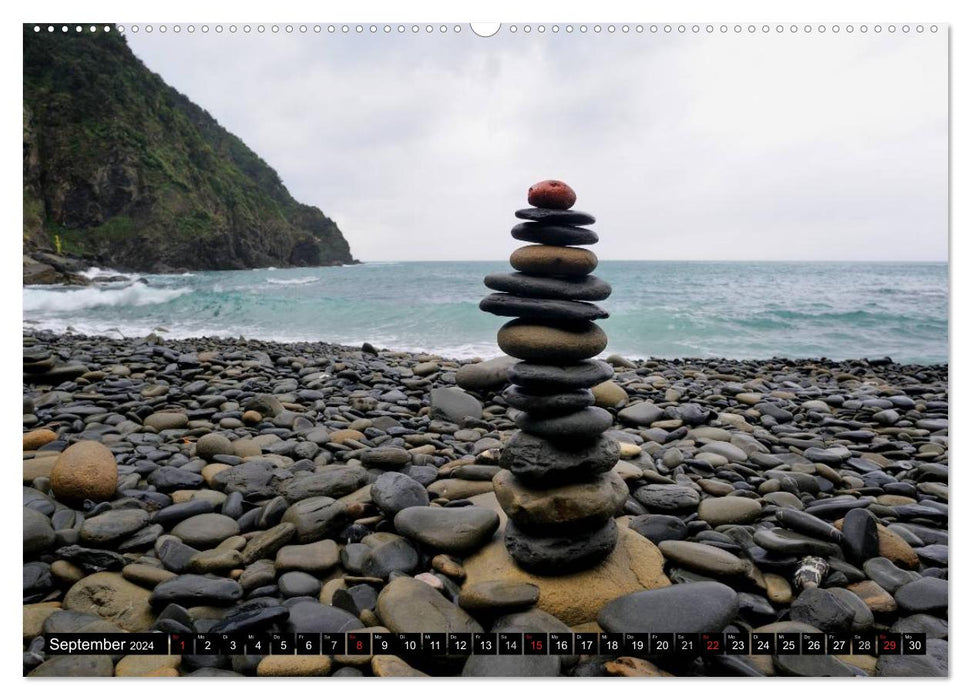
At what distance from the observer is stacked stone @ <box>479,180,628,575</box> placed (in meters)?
2.79

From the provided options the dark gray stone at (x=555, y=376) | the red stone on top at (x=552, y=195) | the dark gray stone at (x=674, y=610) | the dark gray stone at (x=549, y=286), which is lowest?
the dark gray stone at (x=674, y=610)

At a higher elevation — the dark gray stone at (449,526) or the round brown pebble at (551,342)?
the round brown pebble at (551,342)

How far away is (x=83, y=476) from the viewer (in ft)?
11.5

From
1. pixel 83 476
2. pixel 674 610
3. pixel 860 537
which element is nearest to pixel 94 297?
pixel 83 476

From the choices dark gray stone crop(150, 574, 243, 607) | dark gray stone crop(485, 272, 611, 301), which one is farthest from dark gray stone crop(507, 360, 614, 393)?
dark gray stone crop(150, 574, 243, 607)

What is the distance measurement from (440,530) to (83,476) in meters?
2.38

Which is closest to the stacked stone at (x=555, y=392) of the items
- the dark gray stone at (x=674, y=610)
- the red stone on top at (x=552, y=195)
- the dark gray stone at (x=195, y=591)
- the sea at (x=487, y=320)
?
the red stone on top at (x=552, y=195)

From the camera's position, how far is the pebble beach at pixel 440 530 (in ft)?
7.91

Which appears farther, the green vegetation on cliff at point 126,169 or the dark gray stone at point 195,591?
the green vegetation on cliff at point 126,169

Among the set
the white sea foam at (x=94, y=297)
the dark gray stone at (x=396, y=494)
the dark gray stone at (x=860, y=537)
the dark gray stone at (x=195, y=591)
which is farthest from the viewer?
the white sea foam at (x=94, y=297)

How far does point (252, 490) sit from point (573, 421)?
2441 millimetres

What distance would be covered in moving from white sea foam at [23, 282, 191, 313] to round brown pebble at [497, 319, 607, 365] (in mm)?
15323

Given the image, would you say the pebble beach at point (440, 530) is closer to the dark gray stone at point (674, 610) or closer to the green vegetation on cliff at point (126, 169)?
the dark gray stone at point (674, 610)

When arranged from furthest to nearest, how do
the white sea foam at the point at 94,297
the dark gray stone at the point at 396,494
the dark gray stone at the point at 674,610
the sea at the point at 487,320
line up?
the white sea foam at the point at 94,297, the sea at the point at 487,320, the dark gray stone at the point at 396,494, the dark gray stone at the point at 674,610
